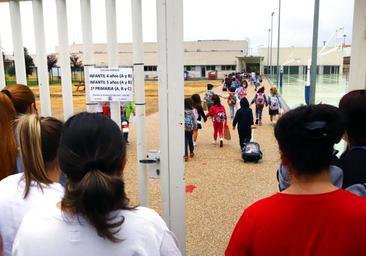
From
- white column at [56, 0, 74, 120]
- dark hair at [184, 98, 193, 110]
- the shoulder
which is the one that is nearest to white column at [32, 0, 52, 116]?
white column at [56, 0, 74, 120]

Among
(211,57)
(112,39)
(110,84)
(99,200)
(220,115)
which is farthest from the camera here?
(211,57)

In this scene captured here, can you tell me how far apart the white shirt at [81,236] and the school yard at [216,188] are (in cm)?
335

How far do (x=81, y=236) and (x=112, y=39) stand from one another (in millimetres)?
→ 2152

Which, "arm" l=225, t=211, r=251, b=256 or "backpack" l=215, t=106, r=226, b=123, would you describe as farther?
"backpack" l=215, t=106, r=226, b=123

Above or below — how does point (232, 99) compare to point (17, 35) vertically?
below

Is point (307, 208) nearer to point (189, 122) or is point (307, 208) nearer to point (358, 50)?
point (358, 50)

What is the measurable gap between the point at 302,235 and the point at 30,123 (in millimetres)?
1473

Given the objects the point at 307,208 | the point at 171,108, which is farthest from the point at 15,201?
the point at 307,208

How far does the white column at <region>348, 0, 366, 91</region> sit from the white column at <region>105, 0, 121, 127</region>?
2625mm

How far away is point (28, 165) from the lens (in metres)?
2.04

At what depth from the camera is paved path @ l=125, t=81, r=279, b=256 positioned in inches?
207

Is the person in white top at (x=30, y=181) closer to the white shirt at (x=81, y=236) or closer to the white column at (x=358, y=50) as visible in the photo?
the white shirt at (x=81, y=236)

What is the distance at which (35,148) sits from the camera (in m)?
2.05

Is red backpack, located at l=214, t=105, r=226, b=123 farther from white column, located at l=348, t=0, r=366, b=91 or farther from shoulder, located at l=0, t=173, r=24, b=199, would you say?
shoulder, located at l=0, t=173, r=24, b=199
